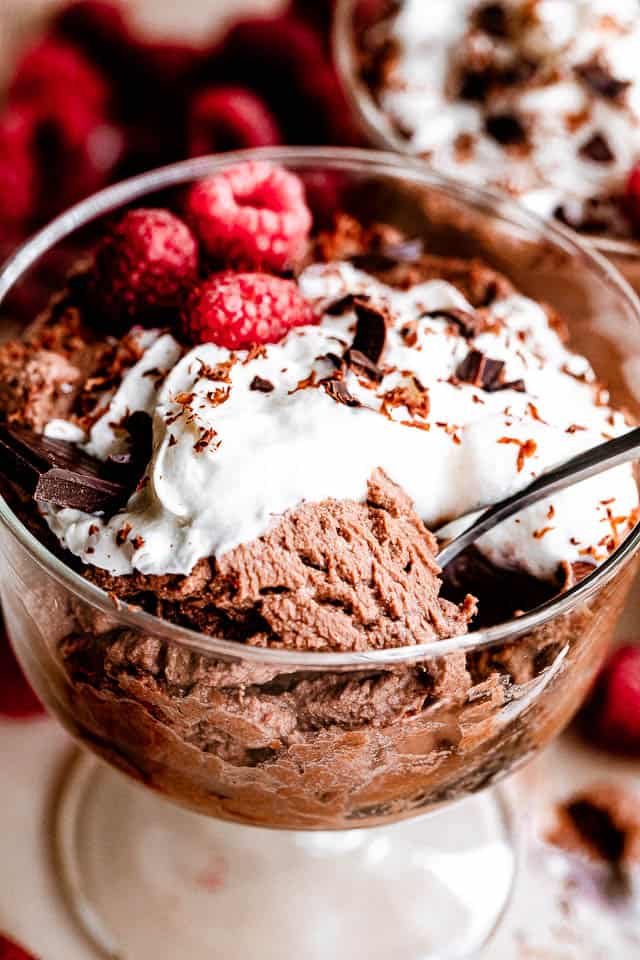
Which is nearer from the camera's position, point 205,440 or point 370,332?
point 205,440

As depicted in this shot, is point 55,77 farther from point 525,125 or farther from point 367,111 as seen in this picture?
point 525,125

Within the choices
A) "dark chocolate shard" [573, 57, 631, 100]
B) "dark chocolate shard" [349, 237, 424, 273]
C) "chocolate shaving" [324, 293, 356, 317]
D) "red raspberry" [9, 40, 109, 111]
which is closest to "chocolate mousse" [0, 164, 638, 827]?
"chocolate shaving" [324, 293, 356, 317]

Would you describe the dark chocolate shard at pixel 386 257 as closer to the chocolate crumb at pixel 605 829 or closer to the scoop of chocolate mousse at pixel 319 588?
the scoop of chocolate mousse at pixel 319 588

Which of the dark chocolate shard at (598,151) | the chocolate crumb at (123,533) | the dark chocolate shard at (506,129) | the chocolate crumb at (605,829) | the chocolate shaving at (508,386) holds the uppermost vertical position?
the chocolate crumb at (123,533)

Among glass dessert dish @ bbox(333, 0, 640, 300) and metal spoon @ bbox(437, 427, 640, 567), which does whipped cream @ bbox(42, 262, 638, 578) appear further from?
glass dessert dish @ bbox(333, 0, 640, 300)

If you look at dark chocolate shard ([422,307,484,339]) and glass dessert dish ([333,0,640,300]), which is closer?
dark chocolate shard ([422,307,484,339])

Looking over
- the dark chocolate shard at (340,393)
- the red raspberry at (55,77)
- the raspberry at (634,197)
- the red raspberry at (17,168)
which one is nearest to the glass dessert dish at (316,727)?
the dark chocolate shard at (340,393)

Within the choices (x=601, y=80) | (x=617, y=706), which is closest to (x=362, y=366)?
(x=617, y=706)
